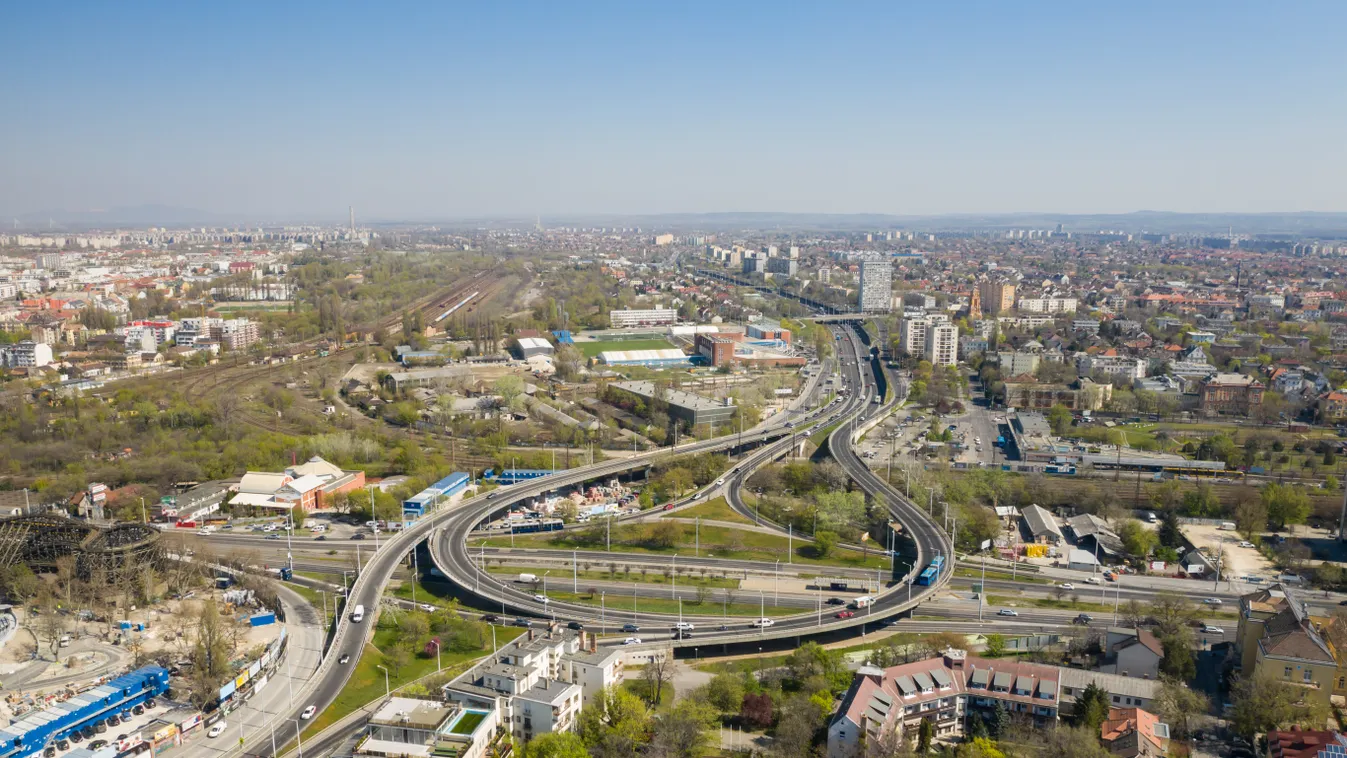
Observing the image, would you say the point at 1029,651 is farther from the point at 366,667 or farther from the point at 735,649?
the point at 366,667

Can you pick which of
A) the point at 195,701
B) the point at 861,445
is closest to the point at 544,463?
the point at 861,445

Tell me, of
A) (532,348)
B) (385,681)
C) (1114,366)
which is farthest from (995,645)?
(532,348)

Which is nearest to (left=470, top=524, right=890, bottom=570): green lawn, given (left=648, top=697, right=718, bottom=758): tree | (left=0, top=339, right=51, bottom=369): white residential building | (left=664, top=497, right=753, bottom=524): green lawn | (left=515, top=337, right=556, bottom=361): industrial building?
(left=664, top=497, right=753, bottom=524): green lawn

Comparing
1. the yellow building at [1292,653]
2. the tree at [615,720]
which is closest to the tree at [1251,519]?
the yellow building at [1292,653]

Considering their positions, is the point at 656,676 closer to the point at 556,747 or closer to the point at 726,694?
the point at 726,694

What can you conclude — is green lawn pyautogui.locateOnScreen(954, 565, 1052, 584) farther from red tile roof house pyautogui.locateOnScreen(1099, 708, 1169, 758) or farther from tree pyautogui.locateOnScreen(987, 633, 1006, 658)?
red tile roof house pyautogui.locateOnScreen(1099, 708, 1169, 758)
